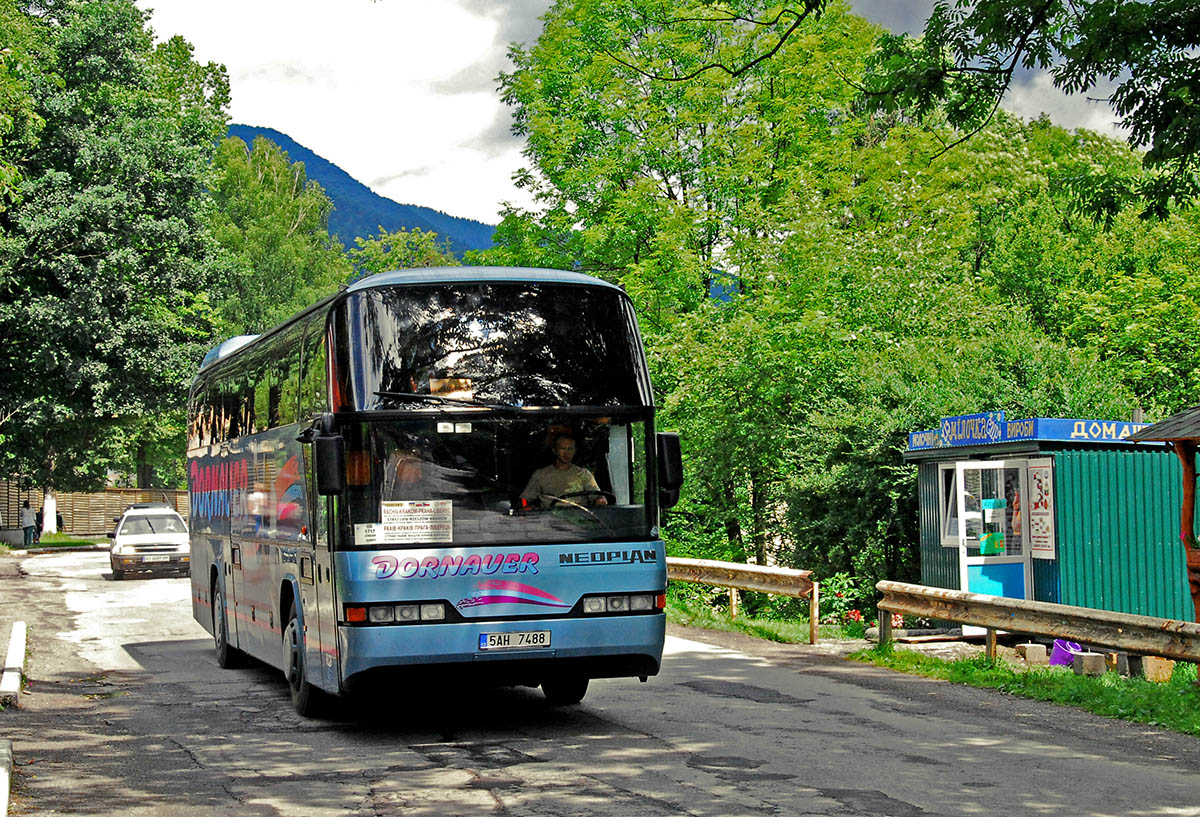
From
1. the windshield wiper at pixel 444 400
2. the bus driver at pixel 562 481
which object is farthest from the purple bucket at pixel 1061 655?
the windshield wiper at pixel 444 400

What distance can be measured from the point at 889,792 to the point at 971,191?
34.0 m

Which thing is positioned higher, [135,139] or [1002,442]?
[135,139]

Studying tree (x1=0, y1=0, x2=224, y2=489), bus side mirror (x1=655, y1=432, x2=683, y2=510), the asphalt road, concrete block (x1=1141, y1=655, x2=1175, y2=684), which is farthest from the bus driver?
tree (x1=0, y1=0, x2=224, y2=489)

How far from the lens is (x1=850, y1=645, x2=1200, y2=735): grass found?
11055 millimetres

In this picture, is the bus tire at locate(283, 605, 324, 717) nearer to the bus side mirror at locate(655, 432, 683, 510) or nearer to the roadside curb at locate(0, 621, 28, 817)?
the roadside curb at locate(0, 621, 28, 817)

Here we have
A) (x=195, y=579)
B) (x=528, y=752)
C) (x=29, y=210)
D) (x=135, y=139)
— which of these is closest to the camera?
Result: (x=528, y=752)

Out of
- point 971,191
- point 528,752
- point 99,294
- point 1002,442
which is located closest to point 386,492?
point 528,752

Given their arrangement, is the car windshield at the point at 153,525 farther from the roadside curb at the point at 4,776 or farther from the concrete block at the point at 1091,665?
the roadside curb at the point at 4,776

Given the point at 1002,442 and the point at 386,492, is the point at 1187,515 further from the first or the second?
the point at 386,492

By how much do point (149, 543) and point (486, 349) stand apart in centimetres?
2470

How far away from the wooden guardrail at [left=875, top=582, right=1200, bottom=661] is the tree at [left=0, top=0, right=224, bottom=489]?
32.9m

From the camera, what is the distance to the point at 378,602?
9.64 meters

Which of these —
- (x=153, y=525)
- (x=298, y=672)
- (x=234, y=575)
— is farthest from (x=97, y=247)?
(x=298, y=672)

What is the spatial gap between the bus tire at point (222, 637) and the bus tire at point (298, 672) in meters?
3.49
